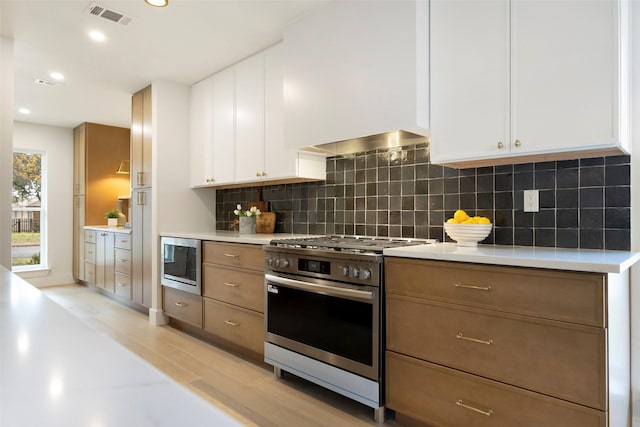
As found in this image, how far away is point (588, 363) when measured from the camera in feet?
4.75

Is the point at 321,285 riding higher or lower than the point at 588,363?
higher

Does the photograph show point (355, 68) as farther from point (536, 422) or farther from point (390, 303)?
point (536, 422)

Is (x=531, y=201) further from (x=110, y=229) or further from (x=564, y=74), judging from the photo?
(x=110, y=229)

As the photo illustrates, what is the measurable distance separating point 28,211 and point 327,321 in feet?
18.5

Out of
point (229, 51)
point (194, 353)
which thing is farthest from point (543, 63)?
point (194, 353)

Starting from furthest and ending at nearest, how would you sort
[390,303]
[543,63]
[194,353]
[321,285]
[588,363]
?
1. [194,353]
2. [321,285]
3. [390,303]
4. [543,63]
5. [588,363]

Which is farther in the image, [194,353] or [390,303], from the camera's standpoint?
[194,353]

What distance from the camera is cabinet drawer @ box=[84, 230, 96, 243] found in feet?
17.4

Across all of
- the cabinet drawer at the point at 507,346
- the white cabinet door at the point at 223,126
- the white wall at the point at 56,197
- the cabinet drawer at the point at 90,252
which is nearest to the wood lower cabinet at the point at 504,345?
the cabinet drawer at the point at 507,346

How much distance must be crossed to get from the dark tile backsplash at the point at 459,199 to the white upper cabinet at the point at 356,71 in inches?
17.4

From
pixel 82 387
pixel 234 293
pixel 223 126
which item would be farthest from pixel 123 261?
pixel 82 387

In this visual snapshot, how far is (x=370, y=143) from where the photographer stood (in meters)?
2.65

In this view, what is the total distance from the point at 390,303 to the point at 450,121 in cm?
101

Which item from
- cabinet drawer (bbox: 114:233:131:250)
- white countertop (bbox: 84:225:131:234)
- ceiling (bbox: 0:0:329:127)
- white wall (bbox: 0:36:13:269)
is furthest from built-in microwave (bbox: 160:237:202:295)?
ceiling (bbox: 0:0:329:127)
